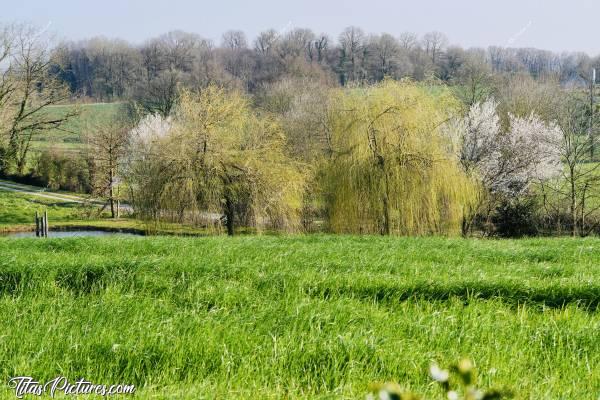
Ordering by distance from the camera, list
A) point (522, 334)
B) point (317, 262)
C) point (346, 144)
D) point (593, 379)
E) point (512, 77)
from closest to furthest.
Result: point (593, 379), point (522, 334), point (317, 262), point (346, 144), point (512, 77)

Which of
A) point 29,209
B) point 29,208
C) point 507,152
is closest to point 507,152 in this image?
point 507,152

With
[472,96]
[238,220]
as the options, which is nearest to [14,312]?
[238,220]

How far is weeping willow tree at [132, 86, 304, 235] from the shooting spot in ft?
75.6

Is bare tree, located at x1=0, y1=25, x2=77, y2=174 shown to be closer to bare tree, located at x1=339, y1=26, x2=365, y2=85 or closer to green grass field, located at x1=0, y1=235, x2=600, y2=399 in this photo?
green grass field, located at x1=0, y1=235, x2=600, y2=399

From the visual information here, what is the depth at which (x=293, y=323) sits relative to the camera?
462 centimetres

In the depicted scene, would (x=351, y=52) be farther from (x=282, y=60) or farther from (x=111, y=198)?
(x=111, y=198)

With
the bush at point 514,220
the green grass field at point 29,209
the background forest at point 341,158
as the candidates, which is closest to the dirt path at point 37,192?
the green grass field at point 29,209

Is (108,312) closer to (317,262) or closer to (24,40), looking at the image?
(317,262)

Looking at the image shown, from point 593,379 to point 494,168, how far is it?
97.0 ft

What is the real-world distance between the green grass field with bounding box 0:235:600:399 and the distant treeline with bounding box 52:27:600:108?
Answer: 7443 centimetres

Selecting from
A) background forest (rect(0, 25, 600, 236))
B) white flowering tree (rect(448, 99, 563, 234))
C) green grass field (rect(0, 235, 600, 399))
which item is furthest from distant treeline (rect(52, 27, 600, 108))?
green grass field (rect(0, 235, 600, 399))

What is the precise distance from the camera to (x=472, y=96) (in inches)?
1912

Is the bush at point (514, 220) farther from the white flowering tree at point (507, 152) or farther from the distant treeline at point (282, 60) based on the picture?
the distant treeline at point (282, 60)

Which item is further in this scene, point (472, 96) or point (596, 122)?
point (472, 96)
